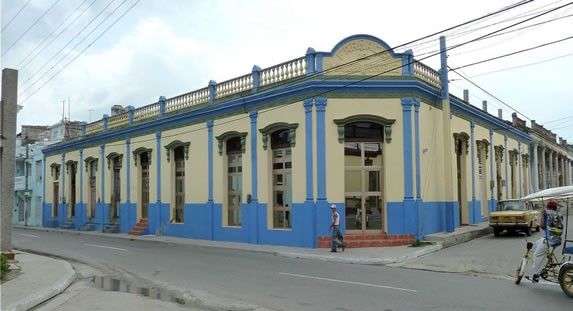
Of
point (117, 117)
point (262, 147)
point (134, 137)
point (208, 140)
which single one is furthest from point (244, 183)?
point (117, 117)

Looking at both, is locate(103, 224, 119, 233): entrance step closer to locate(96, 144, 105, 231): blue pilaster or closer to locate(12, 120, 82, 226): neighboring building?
locate(96, 144, 105, 231): blue pilaster

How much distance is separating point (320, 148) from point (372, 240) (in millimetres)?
3837

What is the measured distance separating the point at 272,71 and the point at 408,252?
9.03 meters

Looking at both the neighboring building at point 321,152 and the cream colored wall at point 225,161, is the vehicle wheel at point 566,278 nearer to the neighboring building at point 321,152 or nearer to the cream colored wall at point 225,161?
the neighboring building at point 321,152

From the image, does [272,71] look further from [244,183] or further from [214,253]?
[214,253]

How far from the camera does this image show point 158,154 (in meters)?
26.7

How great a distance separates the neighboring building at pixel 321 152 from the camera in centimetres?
1844

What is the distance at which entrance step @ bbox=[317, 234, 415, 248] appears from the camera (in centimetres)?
1789

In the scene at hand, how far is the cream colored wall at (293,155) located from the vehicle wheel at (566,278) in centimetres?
1032

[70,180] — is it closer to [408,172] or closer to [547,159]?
[408,172]

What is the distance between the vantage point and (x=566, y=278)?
30.9ft

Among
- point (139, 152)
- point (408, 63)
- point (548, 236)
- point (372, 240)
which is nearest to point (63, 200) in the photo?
point (139, 152)

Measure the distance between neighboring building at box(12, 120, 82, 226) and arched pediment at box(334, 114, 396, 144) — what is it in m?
28.1

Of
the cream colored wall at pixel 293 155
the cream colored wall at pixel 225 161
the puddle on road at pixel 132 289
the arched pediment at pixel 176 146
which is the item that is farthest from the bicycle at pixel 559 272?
the arched pediment at pixel 176 146
